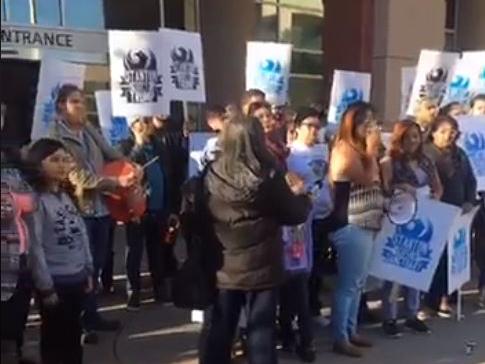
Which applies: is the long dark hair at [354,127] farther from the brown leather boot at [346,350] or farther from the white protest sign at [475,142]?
the white protest sign at [475,142]

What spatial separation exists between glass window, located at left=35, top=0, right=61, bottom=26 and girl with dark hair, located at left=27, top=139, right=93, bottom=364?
8.81 meters

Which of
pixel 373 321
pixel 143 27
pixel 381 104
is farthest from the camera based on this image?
pixel 143 27

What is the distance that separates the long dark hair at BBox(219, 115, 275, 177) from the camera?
4.86 m

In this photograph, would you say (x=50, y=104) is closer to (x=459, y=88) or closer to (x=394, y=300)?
(x=394, y=300)

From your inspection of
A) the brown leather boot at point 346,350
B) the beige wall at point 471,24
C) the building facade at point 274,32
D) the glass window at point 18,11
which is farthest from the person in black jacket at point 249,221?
the beige wall at point 471,24

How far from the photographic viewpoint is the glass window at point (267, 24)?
15281 mm

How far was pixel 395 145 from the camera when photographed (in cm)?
684

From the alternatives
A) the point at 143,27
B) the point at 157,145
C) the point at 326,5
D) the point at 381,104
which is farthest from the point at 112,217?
the point at 143,27

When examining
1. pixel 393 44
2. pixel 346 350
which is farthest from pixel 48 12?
pixel 346 350

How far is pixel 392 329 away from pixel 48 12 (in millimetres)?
8588

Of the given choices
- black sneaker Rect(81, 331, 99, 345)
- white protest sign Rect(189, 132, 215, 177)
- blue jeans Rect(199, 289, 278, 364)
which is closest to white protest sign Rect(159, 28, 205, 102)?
white protest sign Rect(189, 132, 215, 177)

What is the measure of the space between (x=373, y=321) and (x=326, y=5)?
6750mm

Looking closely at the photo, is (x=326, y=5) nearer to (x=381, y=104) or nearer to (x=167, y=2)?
(x=381, y=104)

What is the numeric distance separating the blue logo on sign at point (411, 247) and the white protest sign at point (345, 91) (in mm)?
2170
